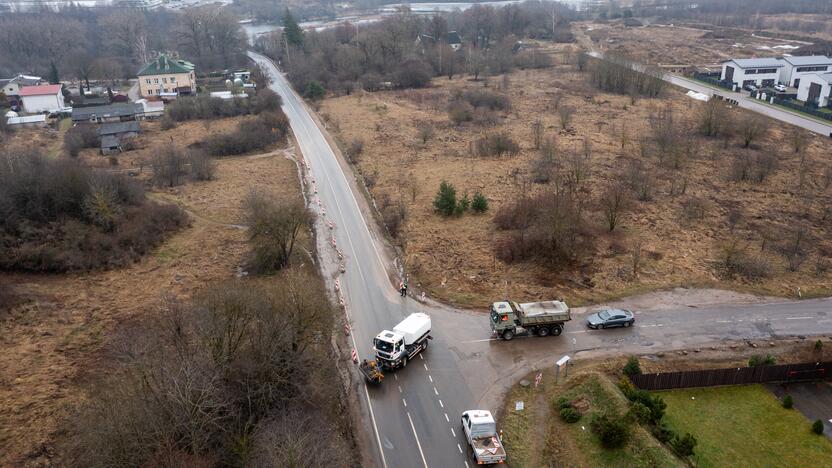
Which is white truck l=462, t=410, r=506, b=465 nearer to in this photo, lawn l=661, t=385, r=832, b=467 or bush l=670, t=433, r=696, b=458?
bush l=670, t=433, r=696, b=458

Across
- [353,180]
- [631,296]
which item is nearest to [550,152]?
[353,180]

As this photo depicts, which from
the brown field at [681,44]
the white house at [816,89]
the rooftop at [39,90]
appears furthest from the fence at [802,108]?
the rooftop at [39,90]

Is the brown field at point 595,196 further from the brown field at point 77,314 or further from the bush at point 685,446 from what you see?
the brown field at point 77,314

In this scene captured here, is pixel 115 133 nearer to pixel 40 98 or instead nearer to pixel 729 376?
Answer: pixel 40 98

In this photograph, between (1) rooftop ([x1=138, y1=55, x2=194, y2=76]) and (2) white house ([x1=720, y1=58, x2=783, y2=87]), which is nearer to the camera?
(2) white house ([x1=720, y1=58, x2=783, y2=87])

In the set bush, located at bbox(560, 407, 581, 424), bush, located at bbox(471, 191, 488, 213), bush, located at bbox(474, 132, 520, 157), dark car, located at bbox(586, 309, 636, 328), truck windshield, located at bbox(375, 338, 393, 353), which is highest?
bush, located at bbox(474, 132, 520, 157)

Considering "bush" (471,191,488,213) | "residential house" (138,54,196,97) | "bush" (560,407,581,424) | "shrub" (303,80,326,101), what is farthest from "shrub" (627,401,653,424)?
"residential house" (138,54,196,97)

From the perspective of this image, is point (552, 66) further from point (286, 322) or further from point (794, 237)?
point (286, 322)
